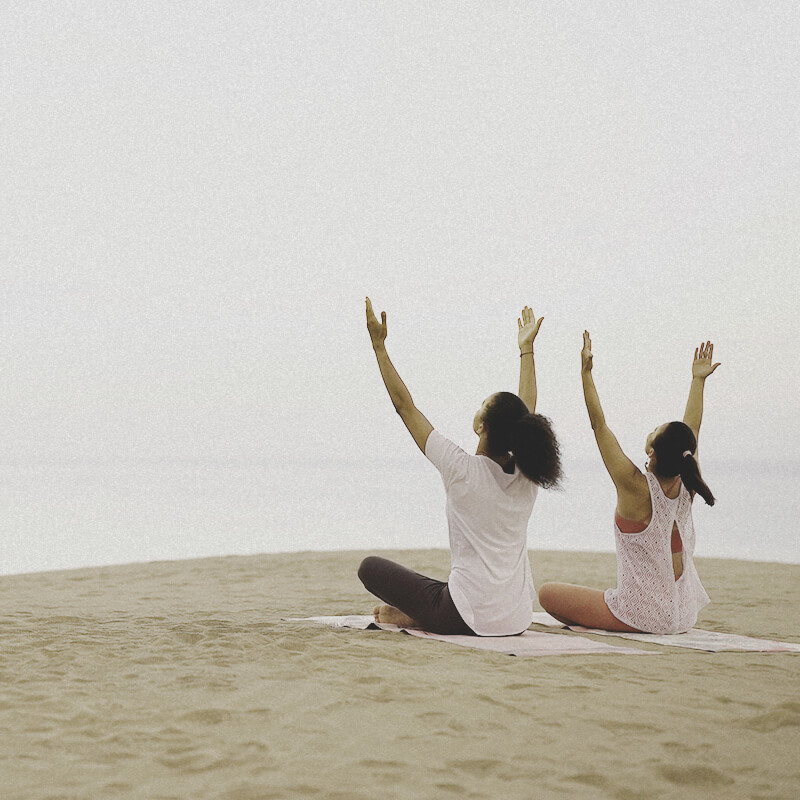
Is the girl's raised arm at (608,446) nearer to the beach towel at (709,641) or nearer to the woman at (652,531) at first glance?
the woman at (652,531)

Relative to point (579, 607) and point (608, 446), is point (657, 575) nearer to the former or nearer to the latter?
point (579, 607)

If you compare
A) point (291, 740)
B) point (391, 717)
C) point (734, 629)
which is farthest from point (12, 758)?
point (734, 629)

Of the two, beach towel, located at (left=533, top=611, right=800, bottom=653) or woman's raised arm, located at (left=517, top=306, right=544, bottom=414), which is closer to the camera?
beach towel, located at (left=533, top=611, right=800, bottom=653)

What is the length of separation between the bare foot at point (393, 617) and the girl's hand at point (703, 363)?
209cm

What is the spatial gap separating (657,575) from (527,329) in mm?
1383

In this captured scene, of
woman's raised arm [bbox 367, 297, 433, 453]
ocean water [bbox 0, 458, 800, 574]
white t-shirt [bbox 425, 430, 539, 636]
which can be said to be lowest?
ocean water [bbox 0, 458, 800, 574]

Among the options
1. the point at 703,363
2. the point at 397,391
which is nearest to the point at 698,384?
the point at 703,363

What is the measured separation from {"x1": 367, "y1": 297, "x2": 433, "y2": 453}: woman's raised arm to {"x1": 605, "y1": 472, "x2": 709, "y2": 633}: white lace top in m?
1.11

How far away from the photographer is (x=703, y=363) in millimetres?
5039

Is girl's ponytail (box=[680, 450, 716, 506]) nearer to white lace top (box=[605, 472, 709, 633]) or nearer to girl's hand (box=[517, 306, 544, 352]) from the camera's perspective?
white lace top (box=[605, 472, 709, 633])

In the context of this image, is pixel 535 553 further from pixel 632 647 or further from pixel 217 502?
pixel 217 502

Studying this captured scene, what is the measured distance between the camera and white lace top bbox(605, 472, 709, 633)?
4348mm

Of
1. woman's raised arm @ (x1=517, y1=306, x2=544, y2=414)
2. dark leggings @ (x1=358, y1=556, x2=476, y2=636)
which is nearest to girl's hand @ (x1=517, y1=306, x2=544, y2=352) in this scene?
woman's raised arm @ (x1=517, y1=306, x2=544, y2=414)

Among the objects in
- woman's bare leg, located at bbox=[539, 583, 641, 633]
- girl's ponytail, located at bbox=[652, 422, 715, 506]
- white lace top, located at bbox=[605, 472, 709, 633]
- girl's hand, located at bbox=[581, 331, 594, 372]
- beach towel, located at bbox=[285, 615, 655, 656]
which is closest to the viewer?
beach towel, located at bbox=[285, 615, 655, 656]
